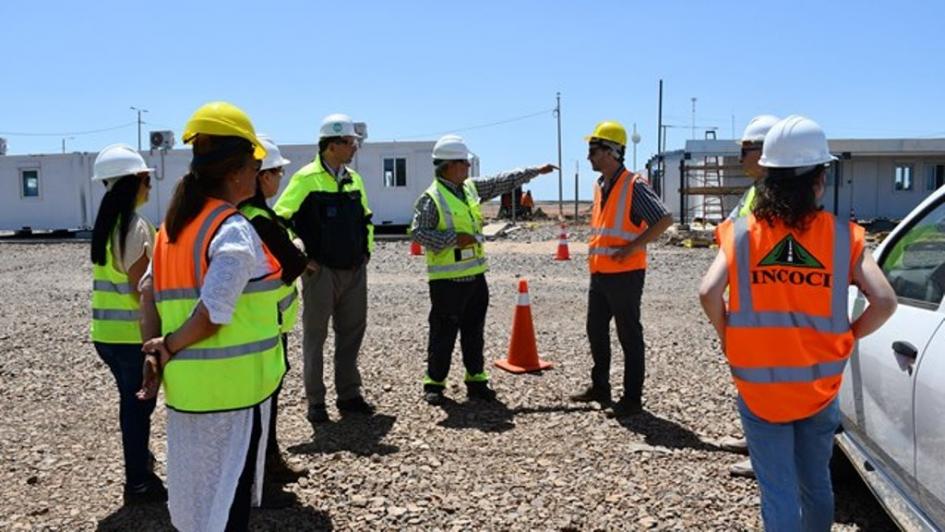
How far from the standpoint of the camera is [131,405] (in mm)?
4176

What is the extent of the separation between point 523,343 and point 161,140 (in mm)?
20977

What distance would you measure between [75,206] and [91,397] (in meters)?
23.2

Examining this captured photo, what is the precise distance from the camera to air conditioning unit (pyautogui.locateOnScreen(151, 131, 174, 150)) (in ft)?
82.4

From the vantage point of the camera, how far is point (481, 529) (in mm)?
4000

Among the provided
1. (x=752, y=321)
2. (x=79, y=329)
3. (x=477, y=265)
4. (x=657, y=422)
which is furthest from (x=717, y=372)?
(x=79, y=329)

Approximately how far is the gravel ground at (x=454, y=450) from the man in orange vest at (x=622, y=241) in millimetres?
448

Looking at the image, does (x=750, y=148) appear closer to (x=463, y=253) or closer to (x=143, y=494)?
(x=463, y=253)

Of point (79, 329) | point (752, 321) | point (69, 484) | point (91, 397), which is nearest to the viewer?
point (752, 321)

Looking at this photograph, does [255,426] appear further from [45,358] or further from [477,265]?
[45,358]

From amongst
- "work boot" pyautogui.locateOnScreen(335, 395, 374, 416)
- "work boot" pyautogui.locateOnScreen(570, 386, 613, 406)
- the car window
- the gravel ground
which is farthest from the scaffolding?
the car window

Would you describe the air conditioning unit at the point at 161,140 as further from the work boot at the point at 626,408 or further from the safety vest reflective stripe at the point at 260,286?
the safety vest reflective stripe at the point at 260,286

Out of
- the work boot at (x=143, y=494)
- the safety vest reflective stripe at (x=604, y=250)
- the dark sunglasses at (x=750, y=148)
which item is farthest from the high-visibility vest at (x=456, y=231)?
the work boot at (x=143, y=494)

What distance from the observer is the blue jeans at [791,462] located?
280 centimetres

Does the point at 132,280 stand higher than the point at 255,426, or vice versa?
the point at 132,280
